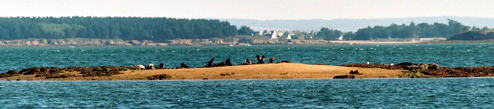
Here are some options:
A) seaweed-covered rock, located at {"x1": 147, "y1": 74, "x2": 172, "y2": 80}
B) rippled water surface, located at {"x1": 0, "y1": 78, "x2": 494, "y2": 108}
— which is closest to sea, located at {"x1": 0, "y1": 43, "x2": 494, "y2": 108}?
rippled water surface, located at {"x1": 0, "y1": 78, "x2": 494, "y2": 108}

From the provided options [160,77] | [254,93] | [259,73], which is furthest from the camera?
[259,73]

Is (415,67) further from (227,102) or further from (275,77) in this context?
(227,102)

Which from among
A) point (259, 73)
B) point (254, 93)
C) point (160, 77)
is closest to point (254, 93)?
point (254, 93)

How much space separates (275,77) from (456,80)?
42.6ft

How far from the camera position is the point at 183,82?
4934 cm

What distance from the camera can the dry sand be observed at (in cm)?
5284

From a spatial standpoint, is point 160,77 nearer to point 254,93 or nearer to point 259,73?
point 259,73

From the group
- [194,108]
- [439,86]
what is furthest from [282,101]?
[439,86]

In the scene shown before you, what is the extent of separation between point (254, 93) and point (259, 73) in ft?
48.3

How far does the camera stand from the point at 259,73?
178ft

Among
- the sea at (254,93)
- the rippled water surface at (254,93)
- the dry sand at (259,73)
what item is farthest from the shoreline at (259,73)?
the rippled water surface at (254,93)

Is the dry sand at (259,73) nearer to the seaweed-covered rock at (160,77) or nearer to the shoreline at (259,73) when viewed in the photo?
the shoreline at (259,73)

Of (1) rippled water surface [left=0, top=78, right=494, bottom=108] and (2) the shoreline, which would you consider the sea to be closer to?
(1) rippled water surface [left=0, top=78, right=494, bottom=108]

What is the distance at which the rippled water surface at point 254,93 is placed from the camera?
3431 cm
